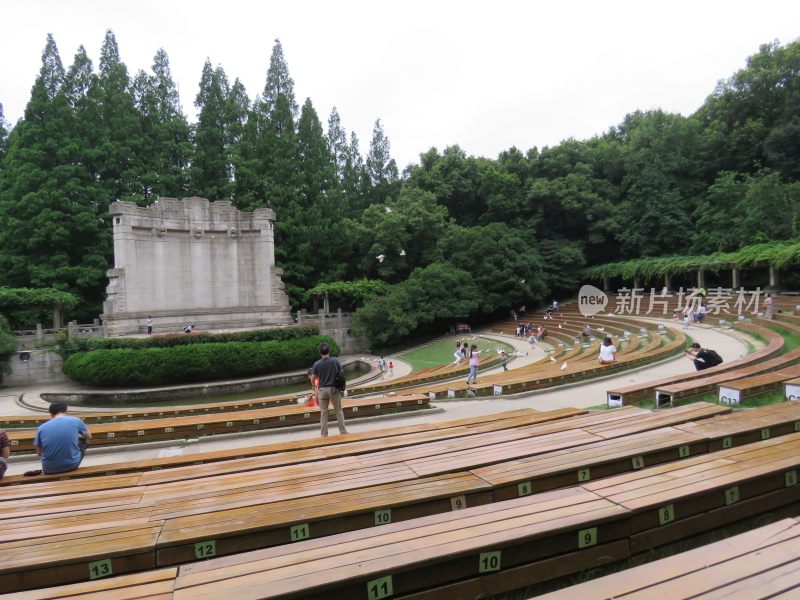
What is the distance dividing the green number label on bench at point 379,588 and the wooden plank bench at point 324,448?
2.62 m

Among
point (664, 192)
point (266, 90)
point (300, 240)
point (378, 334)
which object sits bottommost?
point (378, 334)

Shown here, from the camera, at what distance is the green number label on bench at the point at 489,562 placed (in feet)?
9.21

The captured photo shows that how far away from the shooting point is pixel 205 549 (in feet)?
10.3

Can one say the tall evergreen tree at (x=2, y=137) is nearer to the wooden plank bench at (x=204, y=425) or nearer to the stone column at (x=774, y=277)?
the wooden plank bench at (x=204, y=425)

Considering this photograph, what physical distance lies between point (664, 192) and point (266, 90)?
1400 inches

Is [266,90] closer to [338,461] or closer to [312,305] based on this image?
[312,305]

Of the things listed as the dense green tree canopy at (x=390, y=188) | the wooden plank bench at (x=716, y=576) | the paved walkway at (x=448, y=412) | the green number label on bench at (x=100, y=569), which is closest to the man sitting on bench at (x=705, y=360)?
the paved walkway at (x=448, y=412)

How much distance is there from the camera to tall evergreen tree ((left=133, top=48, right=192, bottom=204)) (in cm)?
3653

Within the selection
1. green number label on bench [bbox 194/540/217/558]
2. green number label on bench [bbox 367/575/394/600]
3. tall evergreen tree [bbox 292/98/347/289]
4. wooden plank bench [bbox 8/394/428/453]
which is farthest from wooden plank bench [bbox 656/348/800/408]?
tall evergreen tree [bbox 292/98/347/289]

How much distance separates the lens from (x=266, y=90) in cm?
4175

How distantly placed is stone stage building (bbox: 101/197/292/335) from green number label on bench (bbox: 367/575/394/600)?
1182 inches

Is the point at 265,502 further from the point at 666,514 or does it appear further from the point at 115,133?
the point at 115,133

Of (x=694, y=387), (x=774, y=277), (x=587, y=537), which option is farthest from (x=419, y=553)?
(x=774, y=277)

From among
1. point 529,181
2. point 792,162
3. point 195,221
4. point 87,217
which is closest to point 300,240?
point 195,221
